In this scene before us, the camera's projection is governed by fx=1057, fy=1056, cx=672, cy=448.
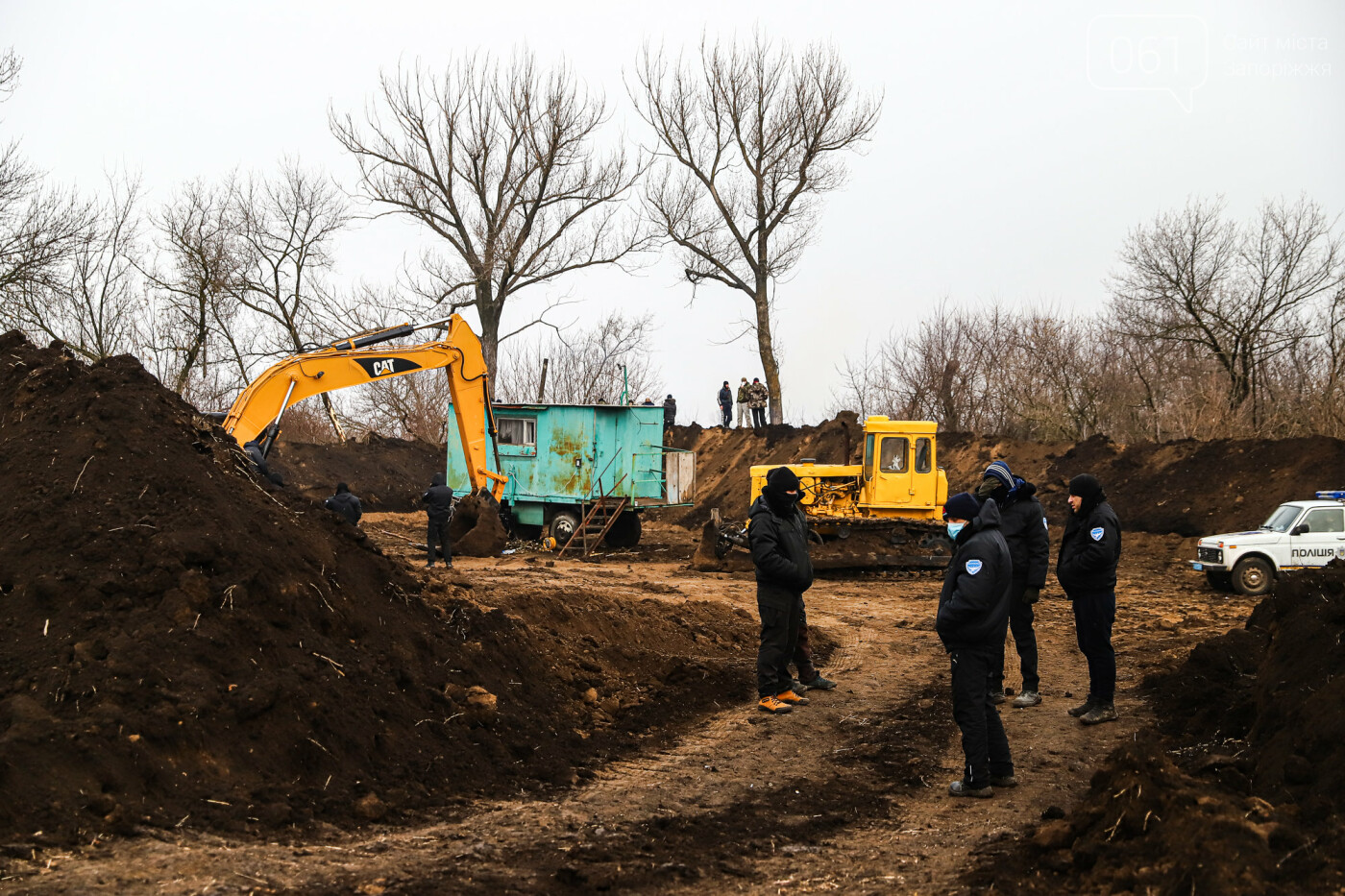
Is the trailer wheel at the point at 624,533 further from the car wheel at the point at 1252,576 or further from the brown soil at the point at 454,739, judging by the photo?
the brown soil at the point at 454,739

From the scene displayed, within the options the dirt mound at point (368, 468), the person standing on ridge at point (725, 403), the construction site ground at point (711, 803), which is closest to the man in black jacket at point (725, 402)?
the person standing on ridge at point (725, 403)

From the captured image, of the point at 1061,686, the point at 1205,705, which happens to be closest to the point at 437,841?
the point at 1205,705

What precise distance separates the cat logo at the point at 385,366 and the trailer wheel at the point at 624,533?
6621 mm

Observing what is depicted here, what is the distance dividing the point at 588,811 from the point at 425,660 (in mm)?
2040

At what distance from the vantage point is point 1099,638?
7.91 meters

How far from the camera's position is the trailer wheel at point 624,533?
77.3 ft

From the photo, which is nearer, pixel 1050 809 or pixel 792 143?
pixel 1050 809

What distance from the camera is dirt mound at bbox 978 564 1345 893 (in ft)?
12.8

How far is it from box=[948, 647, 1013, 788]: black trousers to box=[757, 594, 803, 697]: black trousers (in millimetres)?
2009

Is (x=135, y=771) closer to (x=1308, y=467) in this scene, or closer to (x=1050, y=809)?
(x=1050, y=809)

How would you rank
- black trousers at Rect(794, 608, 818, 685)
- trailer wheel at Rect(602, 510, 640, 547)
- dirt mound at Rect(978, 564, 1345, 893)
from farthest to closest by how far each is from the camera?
trailer wheel at Rect(602, 510, 640, 547) < black trousers at Rect(794, 608, 818, 685) < dirt mound at Rect(978, 564, 1345, 893)

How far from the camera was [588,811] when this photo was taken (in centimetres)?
593

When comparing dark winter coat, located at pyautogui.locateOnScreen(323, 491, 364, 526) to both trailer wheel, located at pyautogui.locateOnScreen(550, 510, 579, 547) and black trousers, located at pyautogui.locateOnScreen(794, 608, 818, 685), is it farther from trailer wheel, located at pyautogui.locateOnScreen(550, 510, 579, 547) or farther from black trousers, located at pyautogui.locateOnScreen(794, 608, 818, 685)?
trailer wheel, located at pyautogui.locateOnScreen(550, 510, 579, 547)

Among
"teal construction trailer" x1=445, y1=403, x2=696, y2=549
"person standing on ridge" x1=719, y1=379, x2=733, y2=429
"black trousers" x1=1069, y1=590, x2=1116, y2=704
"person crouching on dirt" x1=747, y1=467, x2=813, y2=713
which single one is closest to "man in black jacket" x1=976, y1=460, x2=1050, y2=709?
"black trousers" x1=1069, y1=590, x2=1116, y2=704
